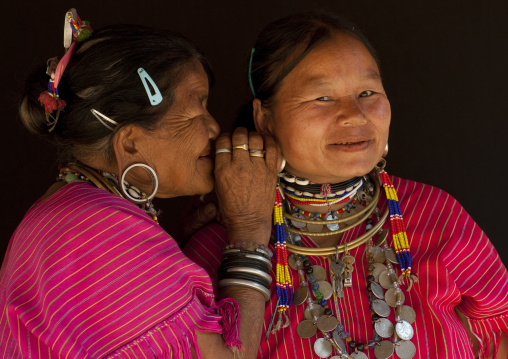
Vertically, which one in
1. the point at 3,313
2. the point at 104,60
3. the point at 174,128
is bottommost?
the point at 3,313

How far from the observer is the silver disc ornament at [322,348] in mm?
2215

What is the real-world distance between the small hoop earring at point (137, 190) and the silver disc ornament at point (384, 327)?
897 millimetres

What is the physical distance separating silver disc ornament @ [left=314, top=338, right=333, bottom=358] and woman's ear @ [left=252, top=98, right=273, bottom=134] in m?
0.83

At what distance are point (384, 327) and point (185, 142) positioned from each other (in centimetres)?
95

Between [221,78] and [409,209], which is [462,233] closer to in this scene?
[409,209]

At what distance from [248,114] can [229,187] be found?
530mm

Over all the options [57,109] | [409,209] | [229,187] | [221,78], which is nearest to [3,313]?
[57,109]

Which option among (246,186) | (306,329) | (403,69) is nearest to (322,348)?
(306,329)

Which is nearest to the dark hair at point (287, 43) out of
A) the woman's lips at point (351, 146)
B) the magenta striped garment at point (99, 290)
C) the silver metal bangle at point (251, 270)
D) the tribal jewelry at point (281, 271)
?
the woman's lips at point (351, 146)

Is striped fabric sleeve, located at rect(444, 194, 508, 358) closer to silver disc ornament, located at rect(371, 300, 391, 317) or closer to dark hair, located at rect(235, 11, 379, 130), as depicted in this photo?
silver disc ornament, located at rect(371, 300, 391, 317)

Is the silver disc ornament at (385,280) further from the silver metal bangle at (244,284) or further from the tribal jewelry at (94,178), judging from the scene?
the tribal jewelry at (94,178)

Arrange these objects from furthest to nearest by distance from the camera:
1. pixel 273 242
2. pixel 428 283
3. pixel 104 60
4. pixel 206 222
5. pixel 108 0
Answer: pixel 108 0 < pixel 206 222 < pixel 273 242 < pixel 428 283 < pixel 104 60

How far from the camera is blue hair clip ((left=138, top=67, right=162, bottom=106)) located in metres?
2.18

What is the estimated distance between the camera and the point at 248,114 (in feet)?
9.16
